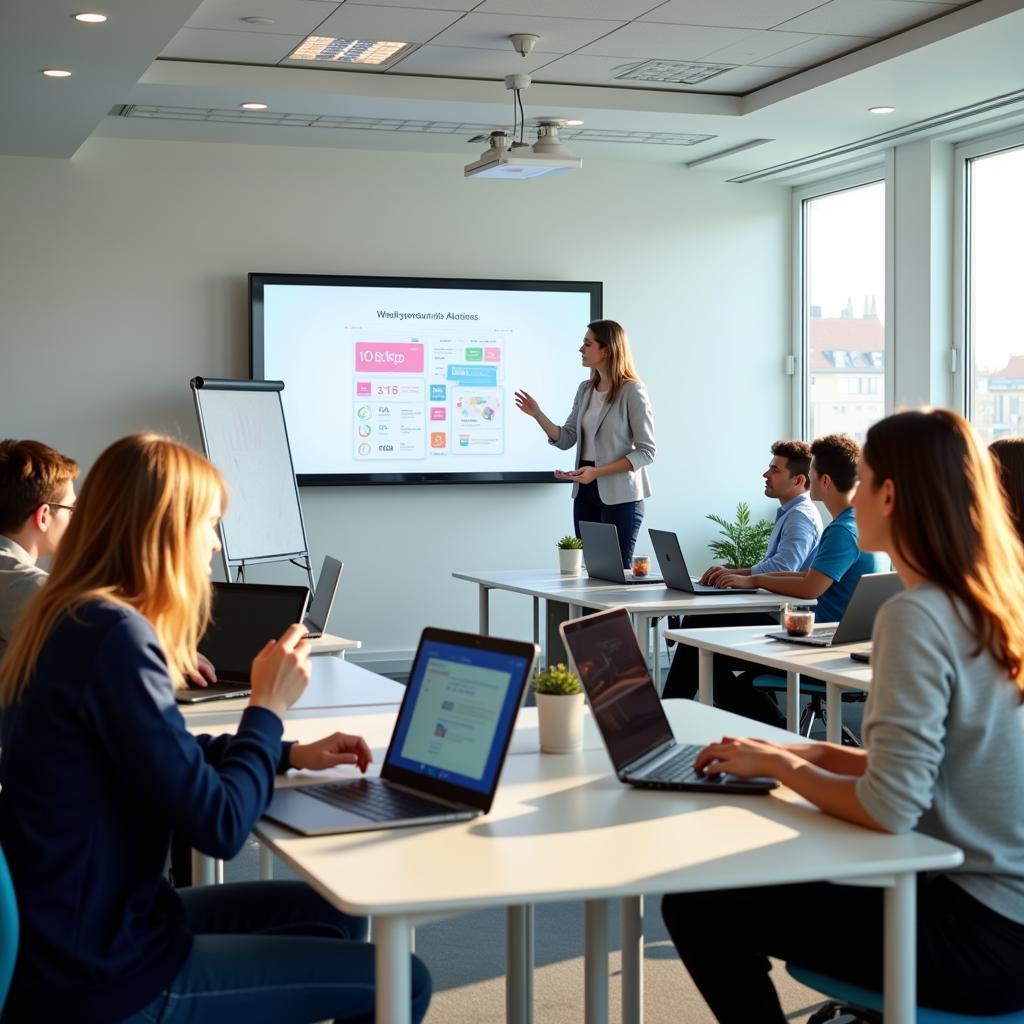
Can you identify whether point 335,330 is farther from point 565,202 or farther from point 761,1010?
point 761,1010

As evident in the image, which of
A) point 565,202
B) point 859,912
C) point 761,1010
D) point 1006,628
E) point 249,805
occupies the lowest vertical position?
point 761,1010

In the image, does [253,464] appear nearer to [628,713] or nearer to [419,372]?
[419,372]

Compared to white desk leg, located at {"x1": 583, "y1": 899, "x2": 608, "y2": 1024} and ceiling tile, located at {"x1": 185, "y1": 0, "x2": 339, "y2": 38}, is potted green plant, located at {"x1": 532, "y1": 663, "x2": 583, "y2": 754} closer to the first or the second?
white desk leg, located at {"x1": 583, "y1": 899, "x2": 608, "y2": 1024}

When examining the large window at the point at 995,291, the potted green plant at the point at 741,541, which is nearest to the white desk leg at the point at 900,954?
the large window at the point at 995,291

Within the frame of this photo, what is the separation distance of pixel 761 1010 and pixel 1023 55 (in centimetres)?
474

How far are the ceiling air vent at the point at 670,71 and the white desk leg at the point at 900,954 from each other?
502cm

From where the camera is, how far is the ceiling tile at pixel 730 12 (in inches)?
209

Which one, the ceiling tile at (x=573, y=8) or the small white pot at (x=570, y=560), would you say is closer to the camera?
the ceiling tile at (x=573, y=8)

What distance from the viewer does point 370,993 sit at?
1.91 meters

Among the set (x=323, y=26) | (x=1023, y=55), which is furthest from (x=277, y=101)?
(x=1023, y=55)

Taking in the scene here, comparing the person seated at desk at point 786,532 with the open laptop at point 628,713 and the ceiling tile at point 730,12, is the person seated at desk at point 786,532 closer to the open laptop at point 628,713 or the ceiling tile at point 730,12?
the ceiling tile at point 730,12

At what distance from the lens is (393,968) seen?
1.64 m

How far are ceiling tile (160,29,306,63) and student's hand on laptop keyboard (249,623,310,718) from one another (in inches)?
163

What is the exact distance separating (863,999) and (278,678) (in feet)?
3.17
